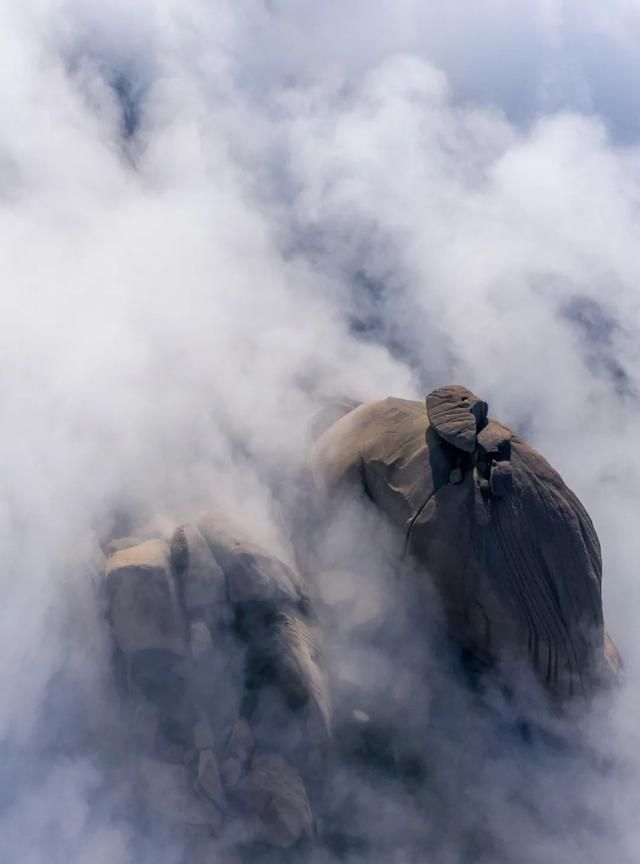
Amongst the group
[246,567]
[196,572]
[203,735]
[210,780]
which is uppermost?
[246,567]

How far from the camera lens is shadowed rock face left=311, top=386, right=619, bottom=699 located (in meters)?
5.43

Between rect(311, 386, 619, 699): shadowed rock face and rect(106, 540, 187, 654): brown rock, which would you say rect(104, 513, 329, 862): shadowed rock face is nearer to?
rect(106, 540, 187, 654): brown rock

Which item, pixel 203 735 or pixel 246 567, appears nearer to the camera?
pixel 203 735

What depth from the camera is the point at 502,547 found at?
5.42 meters

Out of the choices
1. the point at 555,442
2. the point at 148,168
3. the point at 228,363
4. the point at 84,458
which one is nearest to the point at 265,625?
the point at 84,458

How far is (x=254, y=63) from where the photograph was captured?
10.6 meters

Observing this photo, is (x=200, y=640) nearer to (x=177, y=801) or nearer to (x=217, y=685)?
(x=217, y=685)

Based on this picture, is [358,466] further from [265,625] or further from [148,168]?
[148,168]

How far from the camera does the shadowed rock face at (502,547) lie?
17.8 feet

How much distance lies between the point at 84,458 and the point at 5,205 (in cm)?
262

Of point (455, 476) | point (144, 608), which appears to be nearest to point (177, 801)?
point (144, 608)

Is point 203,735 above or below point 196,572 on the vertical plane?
below

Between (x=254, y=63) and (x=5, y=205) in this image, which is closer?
(x=5, y=205)

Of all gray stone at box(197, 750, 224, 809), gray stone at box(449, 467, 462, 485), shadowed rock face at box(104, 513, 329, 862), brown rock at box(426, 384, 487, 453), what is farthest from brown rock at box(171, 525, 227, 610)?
brown rock at box(426, 384, 487, 453)
